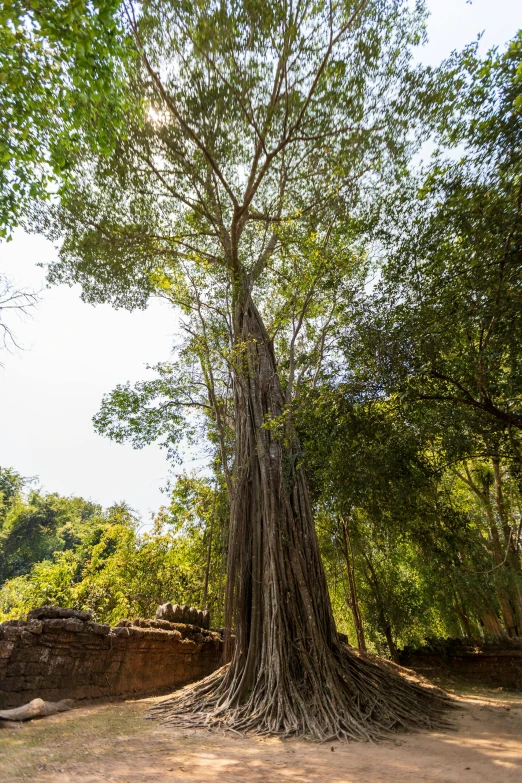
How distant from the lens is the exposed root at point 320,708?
3.43 meters

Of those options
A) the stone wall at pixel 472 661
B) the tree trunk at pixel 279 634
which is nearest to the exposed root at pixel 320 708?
the tree trunk at pixel 279 634

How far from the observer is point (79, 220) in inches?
252

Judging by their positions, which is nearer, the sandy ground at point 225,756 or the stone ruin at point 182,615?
the sandy ground at point 225,756

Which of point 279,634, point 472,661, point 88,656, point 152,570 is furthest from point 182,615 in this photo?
point 472,661

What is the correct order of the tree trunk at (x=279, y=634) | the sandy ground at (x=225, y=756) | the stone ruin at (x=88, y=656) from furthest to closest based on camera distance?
1. the tree trunk at (x=279, y=634)
2. the stone ruin at (x=88, y=656)
3. the sandy ground at (x=225, y=756)

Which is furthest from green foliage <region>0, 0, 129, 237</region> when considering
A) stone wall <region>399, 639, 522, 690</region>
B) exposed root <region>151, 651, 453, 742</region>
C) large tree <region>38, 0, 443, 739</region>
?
stone wall <region>399, 639, 522, 690</region>

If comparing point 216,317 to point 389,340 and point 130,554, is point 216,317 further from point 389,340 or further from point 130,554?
point 130,554

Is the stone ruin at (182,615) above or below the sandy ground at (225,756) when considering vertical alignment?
above

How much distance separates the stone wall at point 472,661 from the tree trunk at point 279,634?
4.08 metres

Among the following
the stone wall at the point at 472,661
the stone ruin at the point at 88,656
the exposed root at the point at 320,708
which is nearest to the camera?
the exposed root at the point at 320,708

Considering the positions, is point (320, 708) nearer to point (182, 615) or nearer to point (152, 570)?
point (182, 615)

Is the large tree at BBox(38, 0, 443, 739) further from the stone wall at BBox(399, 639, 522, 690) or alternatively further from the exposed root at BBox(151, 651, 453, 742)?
the stone wall at BBox(399, 639, 522, 690)

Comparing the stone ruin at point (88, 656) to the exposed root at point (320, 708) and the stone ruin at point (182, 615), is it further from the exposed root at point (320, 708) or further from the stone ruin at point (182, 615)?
the exposed root at point (320, 708)

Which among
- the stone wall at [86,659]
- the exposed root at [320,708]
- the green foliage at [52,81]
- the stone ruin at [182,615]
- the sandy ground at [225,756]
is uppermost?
the green foliage at [52,81]
